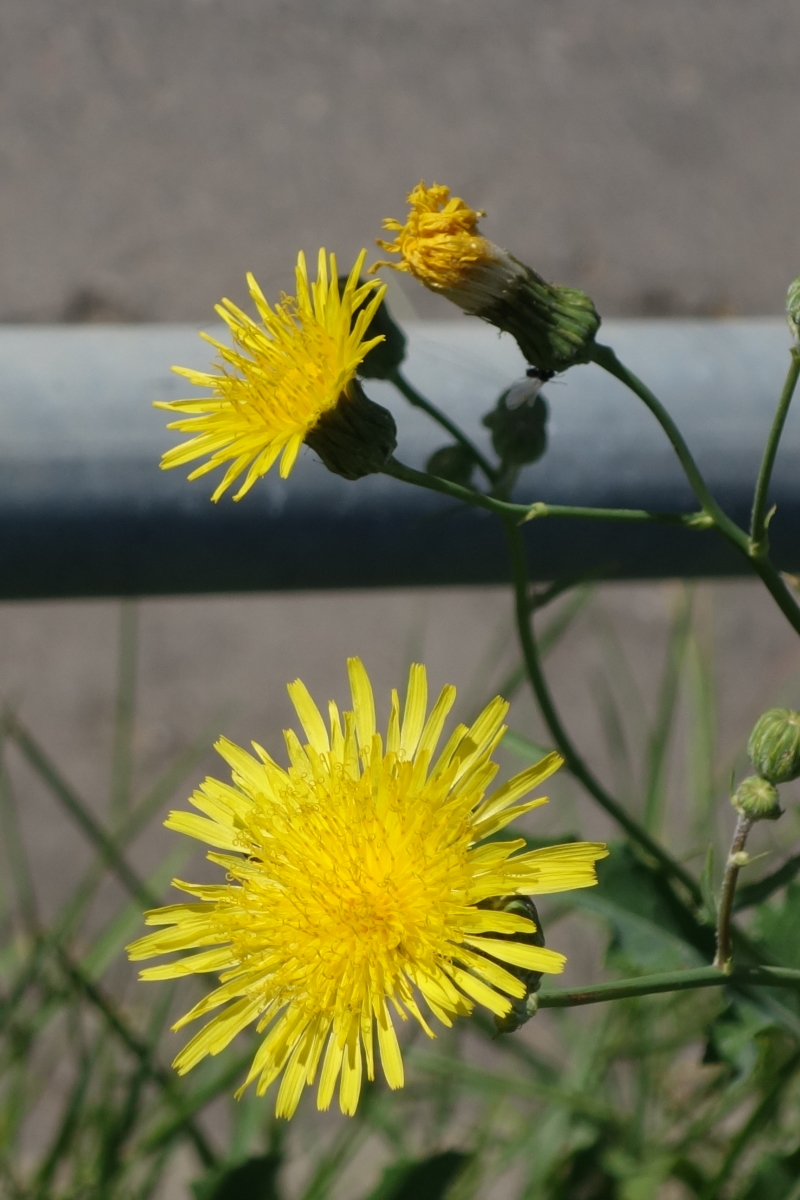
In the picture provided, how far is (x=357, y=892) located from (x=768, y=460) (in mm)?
558

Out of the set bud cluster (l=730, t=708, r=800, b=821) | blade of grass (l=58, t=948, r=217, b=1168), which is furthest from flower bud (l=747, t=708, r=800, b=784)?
blade of grass (l=58, t=948, r=217, b=1168)

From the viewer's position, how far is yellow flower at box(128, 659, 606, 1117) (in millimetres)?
1049

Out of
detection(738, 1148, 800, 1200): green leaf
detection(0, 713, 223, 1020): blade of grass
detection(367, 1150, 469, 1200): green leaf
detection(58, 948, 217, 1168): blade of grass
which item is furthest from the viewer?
detection(0, 713, 223, 1020): blade of grass

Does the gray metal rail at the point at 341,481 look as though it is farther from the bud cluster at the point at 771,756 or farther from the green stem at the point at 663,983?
the green stem at the point at 663,983

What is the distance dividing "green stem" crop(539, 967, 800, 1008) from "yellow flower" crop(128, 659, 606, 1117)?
6cm

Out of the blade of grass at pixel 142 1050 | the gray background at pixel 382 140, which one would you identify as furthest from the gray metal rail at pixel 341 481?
the gray background at pixel 382 140

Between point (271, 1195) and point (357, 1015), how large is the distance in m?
0.52

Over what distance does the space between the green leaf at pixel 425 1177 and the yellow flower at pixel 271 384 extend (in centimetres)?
89

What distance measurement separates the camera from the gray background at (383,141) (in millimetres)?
3141

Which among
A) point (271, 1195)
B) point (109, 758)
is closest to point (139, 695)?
point (109, 758)

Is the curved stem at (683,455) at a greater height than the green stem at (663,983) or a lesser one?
greater

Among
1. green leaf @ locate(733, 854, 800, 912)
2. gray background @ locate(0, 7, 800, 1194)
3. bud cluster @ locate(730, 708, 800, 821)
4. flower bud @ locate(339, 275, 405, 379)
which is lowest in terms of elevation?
green leaf @ locate(733, 854, 800, 912)

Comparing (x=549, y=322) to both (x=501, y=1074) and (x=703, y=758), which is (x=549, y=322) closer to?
(x=703, y=758)

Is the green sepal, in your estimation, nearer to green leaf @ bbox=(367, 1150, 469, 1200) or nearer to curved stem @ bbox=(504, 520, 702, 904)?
curved stem @ bbox=(504, 520, 702, 904)
